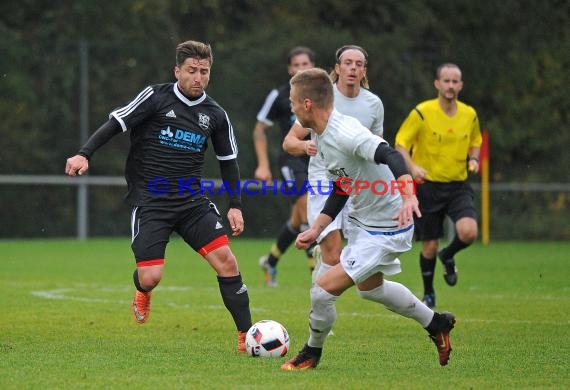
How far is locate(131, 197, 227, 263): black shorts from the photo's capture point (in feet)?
23.5

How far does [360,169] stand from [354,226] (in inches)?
16.6

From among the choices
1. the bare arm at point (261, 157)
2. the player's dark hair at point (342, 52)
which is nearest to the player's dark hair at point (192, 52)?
the player's dark hair at point (342, 52)

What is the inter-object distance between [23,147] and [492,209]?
843 centimetres

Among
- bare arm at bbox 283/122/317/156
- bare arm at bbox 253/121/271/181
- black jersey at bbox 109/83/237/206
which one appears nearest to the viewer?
black jersey at bbox 109/83/237/206

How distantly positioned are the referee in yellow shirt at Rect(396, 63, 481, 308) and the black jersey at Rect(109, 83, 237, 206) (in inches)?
120

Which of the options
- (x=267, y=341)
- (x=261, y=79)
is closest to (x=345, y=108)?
(x=267, y=341)

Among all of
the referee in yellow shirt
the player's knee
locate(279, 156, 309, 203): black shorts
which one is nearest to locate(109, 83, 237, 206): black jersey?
the player's knee

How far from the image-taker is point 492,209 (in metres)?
20.0

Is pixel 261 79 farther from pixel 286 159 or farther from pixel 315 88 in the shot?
pixel 315 88

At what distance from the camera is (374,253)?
6.11 meters

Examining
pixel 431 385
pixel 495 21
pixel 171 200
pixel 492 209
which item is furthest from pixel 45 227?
pixel 431 385

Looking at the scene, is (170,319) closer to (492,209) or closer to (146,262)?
(146,262)

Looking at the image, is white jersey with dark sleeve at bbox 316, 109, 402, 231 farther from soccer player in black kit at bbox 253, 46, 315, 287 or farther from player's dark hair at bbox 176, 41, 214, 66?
soccer player in black kit at bbox 253, 46, 315, 287

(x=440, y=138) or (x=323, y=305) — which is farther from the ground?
(x=440, y=138)
